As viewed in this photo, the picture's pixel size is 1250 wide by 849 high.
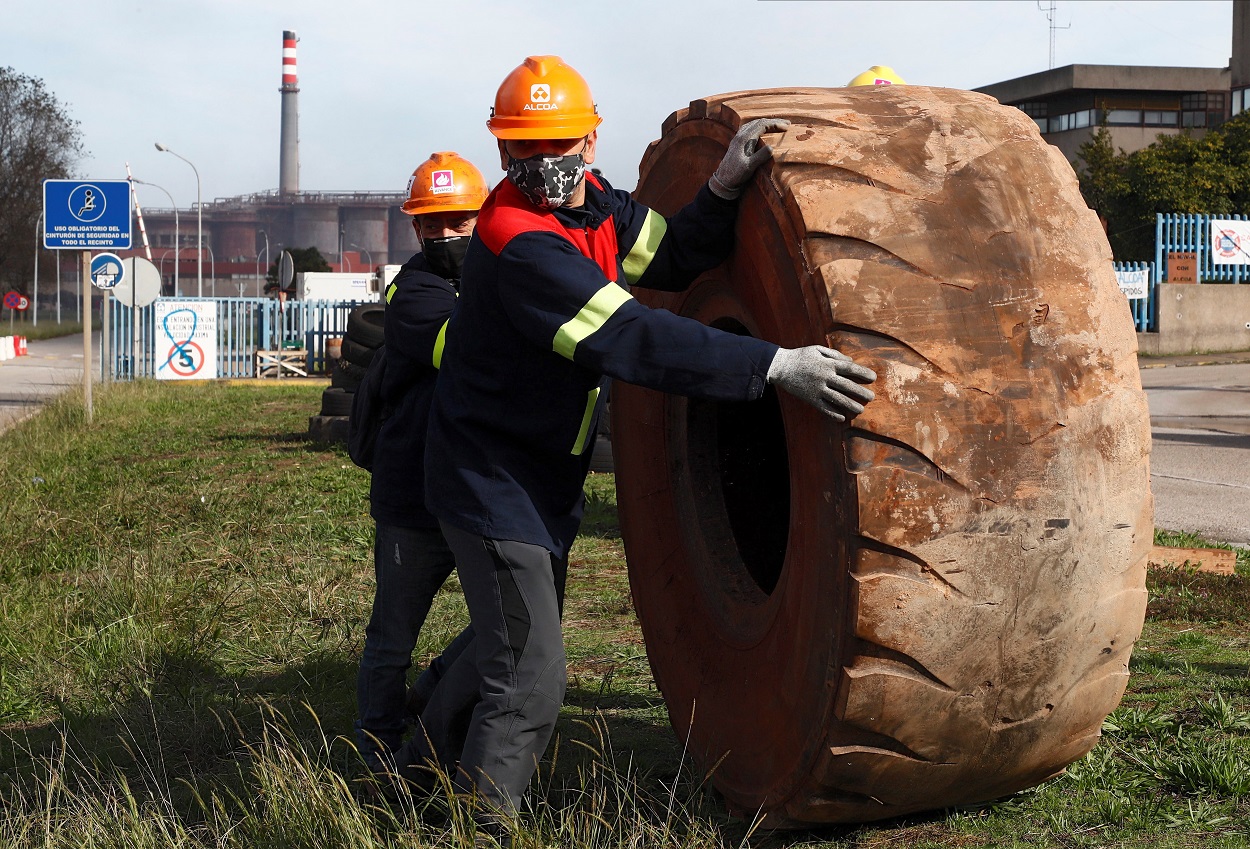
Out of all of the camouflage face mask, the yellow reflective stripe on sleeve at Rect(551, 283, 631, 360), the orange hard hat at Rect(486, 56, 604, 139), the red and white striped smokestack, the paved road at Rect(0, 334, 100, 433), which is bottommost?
the paved road at Rect(0, 334, 100, 433)

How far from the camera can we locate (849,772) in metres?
2.89

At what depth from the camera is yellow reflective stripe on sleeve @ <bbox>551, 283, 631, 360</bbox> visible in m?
3.05

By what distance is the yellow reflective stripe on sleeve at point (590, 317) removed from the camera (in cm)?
305

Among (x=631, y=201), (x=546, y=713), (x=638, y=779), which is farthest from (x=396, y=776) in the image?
(x=631, y=201)

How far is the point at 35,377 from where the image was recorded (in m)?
28.5

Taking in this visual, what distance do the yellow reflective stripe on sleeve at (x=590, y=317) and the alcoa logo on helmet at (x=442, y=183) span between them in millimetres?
1379

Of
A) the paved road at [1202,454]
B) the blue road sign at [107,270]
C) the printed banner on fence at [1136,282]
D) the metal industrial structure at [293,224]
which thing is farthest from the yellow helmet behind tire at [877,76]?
the metal industrial structure at [293,224]

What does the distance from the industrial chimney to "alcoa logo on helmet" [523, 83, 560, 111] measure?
118447 mm

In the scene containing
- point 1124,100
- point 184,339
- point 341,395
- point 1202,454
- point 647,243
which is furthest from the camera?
point 1124,100

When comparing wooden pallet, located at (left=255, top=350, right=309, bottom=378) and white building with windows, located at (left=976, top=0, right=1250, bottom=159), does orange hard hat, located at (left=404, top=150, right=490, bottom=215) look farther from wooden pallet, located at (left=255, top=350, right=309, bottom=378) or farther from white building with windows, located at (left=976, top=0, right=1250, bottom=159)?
white building with windows, located at (left=976, top=0, right=1250, bottom=159)

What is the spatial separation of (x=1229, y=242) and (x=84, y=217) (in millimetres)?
22002

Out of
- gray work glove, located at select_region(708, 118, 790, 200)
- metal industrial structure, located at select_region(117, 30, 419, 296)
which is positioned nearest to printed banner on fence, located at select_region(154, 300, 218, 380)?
gray work glove, located at select_region(708, 118, 790, 200)

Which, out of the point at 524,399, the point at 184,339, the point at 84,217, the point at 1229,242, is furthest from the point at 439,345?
the point at 1229,242

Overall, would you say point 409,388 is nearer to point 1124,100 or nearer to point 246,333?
point 246,333
